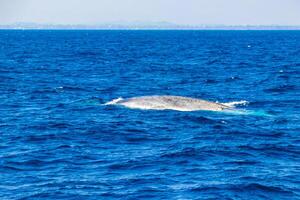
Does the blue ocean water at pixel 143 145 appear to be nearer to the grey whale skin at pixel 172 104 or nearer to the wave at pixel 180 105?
the wave at pixel 180 105

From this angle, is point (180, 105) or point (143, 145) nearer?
point (143, 145)

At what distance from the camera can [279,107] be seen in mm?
43375

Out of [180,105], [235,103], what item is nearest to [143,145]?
[180,105]

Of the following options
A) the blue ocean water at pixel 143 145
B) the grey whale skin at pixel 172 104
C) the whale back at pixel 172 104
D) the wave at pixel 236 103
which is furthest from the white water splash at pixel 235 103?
the whale back at pixel 172 104

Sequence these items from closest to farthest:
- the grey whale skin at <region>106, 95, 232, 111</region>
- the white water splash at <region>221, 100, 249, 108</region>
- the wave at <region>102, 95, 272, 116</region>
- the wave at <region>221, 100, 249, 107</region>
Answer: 1. the wave at <region>102, 95, 272, 116</region>
2. the grey whale skin at <region>106, 95, 232, 111</region>
3. the white water splash at <region>221, 100, 249, 108</region>
4. the wave at <region>221, 100, 249, 107</region>

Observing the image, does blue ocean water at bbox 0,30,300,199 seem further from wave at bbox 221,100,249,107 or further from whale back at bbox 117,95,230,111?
whale back at bbox 117,95,230,111

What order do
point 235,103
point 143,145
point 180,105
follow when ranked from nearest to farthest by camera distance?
1. point 143,145
2. point 180,105
3. point 235,103

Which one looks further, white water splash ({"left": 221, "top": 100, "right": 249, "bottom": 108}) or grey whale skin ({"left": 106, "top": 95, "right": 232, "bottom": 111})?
white water splash ({"left": 221, "top": 100, "right": 249, "bottom": 108})

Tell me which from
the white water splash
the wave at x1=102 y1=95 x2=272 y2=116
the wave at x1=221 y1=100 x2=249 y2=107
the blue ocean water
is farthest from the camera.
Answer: the wave at x1=221 y1=100 x2=249 y2=107

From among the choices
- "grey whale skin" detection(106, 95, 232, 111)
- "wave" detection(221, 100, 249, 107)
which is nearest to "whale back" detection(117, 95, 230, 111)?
"grey whale skin" detection(106, 95, 232, 111)

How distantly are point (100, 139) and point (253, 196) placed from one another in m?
A: 11.1

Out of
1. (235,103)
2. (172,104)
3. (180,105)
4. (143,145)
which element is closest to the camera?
(143,145)

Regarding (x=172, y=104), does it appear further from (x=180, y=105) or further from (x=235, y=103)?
(x=235, y=103)

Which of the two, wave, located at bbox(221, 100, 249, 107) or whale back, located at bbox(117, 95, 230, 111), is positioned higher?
whale back, located at bbox(117, 95, 230, 111)
